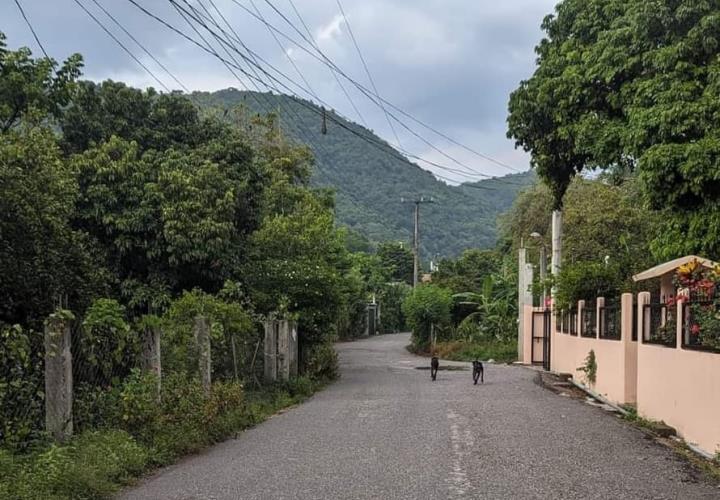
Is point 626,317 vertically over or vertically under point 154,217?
under

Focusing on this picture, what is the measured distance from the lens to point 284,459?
9664 mm

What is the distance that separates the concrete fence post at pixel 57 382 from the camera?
877 centimetres

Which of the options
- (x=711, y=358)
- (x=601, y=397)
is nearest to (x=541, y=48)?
(x=601, y=397)

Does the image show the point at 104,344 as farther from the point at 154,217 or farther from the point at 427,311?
the point at 427,311

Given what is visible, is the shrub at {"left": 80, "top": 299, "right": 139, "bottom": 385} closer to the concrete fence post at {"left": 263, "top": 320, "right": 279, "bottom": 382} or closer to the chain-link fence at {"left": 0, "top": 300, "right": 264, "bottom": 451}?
the chain-link fence at {"left": 0, "top": 300, "right": 264, "bottom": 451}

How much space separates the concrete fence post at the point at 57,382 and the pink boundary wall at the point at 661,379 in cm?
762

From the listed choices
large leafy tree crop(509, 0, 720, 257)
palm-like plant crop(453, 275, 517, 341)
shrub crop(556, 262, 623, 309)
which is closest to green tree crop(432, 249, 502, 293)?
palm-like plant crop(453, 275, 517, 341)

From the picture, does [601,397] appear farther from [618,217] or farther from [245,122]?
[245,122]

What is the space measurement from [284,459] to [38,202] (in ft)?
19.5

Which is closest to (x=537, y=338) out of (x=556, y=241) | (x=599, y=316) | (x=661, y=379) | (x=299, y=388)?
(x=556, y=241)

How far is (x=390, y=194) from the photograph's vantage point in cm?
8688

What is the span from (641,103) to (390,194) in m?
70.6

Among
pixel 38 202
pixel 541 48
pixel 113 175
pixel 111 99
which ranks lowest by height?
pixel 38 202

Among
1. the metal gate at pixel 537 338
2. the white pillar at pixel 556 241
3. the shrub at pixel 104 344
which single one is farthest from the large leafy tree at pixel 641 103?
the metal gate at pixel 537 338
